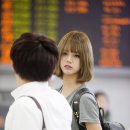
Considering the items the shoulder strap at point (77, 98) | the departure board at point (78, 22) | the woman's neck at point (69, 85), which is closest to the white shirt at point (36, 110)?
the shoulder strap at point (77, 98)

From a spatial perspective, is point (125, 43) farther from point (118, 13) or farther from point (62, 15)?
point (62, 15)

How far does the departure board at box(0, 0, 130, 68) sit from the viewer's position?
384cm

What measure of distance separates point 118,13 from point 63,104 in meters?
2.62

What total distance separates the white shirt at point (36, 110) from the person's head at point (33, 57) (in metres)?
0.03

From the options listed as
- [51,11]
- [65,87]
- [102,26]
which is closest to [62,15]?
[51,11]

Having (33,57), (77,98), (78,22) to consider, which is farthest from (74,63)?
(78,22)

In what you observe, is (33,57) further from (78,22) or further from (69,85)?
(78,22)

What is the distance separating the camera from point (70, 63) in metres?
1.77

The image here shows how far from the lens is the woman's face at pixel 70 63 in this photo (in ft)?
5.81

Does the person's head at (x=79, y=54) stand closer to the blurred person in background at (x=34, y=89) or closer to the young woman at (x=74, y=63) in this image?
the young woman at (x=74, y=63)

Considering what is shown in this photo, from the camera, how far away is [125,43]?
12.8 feet

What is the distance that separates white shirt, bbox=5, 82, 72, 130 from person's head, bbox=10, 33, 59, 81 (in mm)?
30

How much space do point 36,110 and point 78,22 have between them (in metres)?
2.65

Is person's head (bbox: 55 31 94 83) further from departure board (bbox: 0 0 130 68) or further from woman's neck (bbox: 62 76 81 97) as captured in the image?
departure board (bbox: 0 0 130 68)
